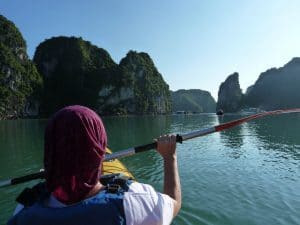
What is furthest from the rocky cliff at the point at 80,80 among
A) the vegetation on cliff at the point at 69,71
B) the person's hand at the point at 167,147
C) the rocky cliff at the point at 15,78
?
the person's hand at the point at 167,147

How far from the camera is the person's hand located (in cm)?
268

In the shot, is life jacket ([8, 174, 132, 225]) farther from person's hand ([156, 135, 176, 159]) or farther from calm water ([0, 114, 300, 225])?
calm water ([0, 114, 300, 225])

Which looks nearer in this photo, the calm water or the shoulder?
the shoulder

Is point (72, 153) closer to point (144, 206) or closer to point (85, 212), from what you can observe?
point (85, 212)

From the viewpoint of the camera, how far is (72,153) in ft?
6.48

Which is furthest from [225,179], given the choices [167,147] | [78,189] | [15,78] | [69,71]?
[69,71]

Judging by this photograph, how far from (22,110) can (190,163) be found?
138402mm

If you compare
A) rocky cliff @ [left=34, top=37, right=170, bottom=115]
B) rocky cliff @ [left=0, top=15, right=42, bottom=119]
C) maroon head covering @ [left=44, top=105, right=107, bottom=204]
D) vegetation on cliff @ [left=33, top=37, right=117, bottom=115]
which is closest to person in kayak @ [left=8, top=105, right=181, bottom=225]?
maroon head covering @ [left=44, top=105, right=107, bottom=204]

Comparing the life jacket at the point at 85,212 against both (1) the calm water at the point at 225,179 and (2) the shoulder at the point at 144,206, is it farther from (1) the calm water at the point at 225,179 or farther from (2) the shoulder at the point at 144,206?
(1) the calm water at the point at 225,179

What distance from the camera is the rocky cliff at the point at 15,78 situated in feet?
436

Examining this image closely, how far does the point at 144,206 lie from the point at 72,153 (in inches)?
22.5

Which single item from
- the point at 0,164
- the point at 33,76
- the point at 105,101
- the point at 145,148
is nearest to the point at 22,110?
the point at 33,76

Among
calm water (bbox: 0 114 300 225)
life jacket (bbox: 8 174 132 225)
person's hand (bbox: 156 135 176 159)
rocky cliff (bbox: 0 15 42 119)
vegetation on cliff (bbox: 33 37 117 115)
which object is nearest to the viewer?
life jacket (bbox: 8 174 132 225)

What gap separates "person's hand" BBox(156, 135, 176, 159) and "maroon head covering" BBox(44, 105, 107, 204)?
761 mm
